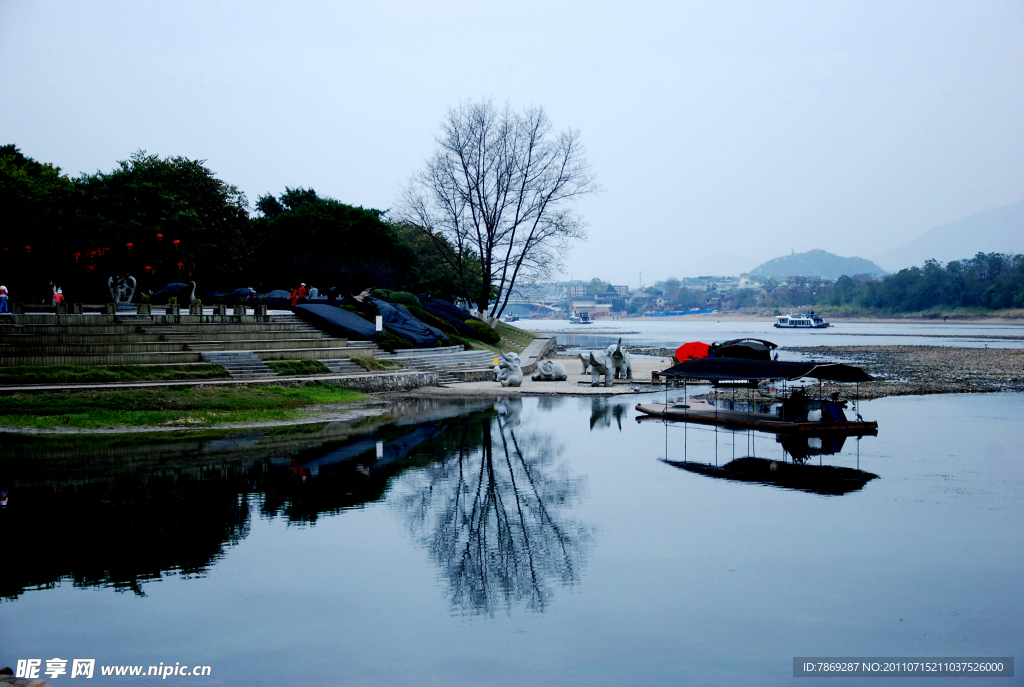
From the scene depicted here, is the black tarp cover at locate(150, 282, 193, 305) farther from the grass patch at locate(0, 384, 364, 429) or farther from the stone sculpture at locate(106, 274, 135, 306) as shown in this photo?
the grass patch at locate(0, 384, 364, 429)

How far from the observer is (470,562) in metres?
12.4

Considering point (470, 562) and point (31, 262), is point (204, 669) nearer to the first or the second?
point (470, 562)

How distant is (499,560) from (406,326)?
30.4m

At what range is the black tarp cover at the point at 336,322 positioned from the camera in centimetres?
3844

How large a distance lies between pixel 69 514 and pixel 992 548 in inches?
585

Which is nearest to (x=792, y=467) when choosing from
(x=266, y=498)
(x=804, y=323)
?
(x=266, y=498)

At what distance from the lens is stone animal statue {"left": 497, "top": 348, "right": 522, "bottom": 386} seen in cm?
3684

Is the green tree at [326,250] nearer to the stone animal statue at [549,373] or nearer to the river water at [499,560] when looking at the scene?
the stone animal statue at [549,373]

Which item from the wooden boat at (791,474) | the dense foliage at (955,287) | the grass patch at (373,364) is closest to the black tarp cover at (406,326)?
the grass patch at (373,364)

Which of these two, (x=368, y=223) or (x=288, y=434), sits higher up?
(x=368, y=223)

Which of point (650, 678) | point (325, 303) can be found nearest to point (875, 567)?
point (650, 678)

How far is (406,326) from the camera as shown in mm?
42125

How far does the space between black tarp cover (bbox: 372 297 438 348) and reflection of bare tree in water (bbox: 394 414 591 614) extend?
769 inches

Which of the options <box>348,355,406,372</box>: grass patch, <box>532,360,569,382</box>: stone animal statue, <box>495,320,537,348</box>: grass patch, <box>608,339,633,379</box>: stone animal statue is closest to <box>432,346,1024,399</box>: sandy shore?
<box>532,360,569,382</box>: stone animal statue
